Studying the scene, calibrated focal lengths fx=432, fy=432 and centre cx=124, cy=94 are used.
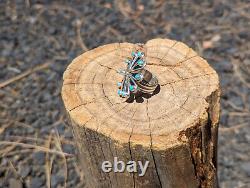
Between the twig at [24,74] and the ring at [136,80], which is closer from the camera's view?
the ring at [136,80]

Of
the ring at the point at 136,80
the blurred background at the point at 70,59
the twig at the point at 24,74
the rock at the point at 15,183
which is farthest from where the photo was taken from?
the twig at the point at 24,74

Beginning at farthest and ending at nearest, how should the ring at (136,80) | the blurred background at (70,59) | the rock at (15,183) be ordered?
the blurred background at (70,59) → the rock at (15,183) → the ring at (136,80)

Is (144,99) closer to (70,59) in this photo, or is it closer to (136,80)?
(136,80)

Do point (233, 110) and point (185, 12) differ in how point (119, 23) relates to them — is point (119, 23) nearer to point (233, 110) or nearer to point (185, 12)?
point (185, 12)

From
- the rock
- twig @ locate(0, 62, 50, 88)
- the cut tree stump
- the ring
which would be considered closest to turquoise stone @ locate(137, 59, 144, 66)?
the ring

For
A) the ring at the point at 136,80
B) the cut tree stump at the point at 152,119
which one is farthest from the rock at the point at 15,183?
the ring at the point at 136,80

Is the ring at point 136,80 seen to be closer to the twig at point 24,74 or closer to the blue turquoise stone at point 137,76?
the blue turquoise stone at point 137,76

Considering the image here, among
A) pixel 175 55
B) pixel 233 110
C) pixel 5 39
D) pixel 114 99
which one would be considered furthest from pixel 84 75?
pixel 5 39
